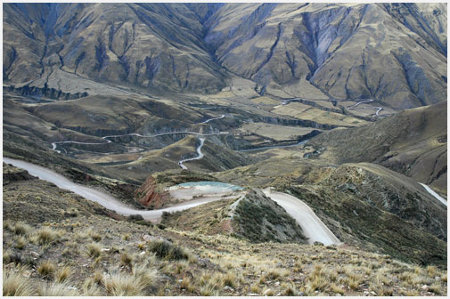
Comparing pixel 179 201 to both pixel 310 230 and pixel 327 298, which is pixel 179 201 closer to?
pixel 310 230

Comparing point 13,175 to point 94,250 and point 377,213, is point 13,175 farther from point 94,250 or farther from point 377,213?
point 377,213

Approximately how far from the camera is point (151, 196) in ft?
123

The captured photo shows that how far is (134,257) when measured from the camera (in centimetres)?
1080

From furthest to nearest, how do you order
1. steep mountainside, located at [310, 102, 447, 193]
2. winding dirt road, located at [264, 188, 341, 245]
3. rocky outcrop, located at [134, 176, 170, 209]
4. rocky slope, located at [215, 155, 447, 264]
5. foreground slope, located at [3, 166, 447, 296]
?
steep mountainside, located at [310, 102, 447, 193], rocky outcrop, located at [134, 176, 170, 209], rocky slope, located at [215, 155, 447, 264], winding dirt road, located at [264, 188, 341, 245], foreground slope, located at [3, 166, 447, 296]

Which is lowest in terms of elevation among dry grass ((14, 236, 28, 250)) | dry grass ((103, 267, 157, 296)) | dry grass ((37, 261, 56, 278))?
dry grass ((14, 236, 28, 250))

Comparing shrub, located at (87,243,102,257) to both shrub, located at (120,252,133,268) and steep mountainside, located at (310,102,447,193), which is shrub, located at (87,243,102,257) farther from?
steep mountainside, located at (310,102,447,193)

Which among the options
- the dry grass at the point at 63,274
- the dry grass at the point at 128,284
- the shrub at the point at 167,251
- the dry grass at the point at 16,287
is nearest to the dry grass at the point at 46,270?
the dry grass at the point at 63,274

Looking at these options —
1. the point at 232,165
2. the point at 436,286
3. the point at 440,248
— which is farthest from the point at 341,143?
the point at 436,286

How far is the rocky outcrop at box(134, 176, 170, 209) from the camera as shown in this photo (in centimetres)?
3483

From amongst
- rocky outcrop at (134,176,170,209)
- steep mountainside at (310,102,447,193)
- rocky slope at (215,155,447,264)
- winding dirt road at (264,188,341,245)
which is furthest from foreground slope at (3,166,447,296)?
steep mountainside at (310,102,447,193)

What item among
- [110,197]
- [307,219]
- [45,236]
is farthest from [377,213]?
[45,236]

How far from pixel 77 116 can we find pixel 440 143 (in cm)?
12378

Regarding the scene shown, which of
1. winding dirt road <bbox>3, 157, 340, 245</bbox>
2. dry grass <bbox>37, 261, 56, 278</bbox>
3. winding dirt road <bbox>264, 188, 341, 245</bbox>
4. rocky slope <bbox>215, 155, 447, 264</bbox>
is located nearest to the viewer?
dry grass <bbox>37, 261, 56, 278</bbox>

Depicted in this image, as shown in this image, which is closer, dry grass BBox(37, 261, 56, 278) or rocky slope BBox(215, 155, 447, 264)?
dry grass BBox(37, 261, 56, 278)
